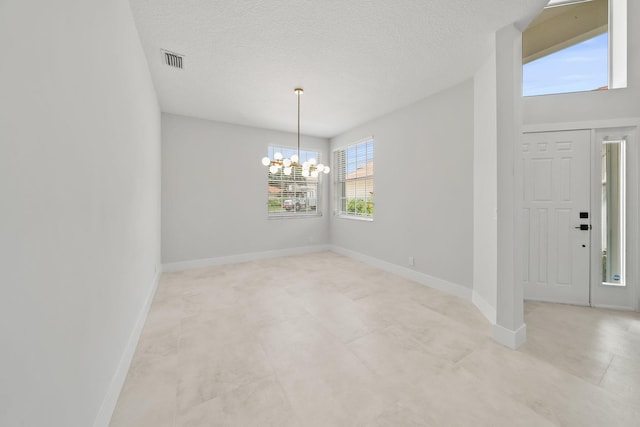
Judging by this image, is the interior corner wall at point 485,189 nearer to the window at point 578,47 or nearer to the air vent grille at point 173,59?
the window at point 578,47

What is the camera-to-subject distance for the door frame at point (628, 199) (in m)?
2.67

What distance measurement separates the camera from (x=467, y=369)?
5.90 feet

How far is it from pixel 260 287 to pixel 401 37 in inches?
136

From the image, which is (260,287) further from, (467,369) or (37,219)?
(37,219)

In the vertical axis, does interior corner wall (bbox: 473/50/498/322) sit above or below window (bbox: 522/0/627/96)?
below

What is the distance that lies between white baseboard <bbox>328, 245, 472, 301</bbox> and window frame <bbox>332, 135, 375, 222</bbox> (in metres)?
0.80

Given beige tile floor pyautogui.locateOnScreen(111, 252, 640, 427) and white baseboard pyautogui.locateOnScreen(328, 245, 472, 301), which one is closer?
beige tile floor pyautogui.locateOnScreen(111, 252, 640, 427)

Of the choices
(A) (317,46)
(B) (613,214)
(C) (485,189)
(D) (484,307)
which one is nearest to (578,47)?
(B) (613,214)

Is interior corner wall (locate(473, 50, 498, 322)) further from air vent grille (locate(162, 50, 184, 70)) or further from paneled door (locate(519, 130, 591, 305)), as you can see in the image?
air vent grille (locate(162, 50, 184, 70))

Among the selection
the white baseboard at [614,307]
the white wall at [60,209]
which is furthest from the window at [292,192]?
the white baseboard at [614,307]

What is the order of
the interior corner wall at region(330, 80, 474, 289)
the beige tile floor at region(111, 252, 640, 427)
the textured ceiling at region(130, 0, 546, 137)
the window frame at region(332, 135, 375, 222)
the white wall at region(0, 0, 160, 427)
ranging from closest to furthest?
1. the white wall at region(0, 0, 160, 427)
2. the beige tile floor at region(111, 252, 640, 427)
3. the textured ceiling at region(130, 0, 546, 137)
4. the interior corner wall at region(330, 80, 474, 289)
5. the window frame at region(332, 135, 375, 222)

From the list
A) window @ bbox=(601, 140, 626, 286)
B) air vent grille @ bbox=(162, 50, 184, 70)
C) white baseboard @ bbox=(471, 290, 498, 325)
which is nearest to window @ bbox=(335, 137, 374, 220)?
white baseboard @ bbox=(471, 290, 498, 325)

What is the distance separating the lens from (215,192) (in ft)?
15.3

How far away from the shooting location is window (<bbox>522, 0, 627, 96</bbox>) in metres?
Result: 2.78
